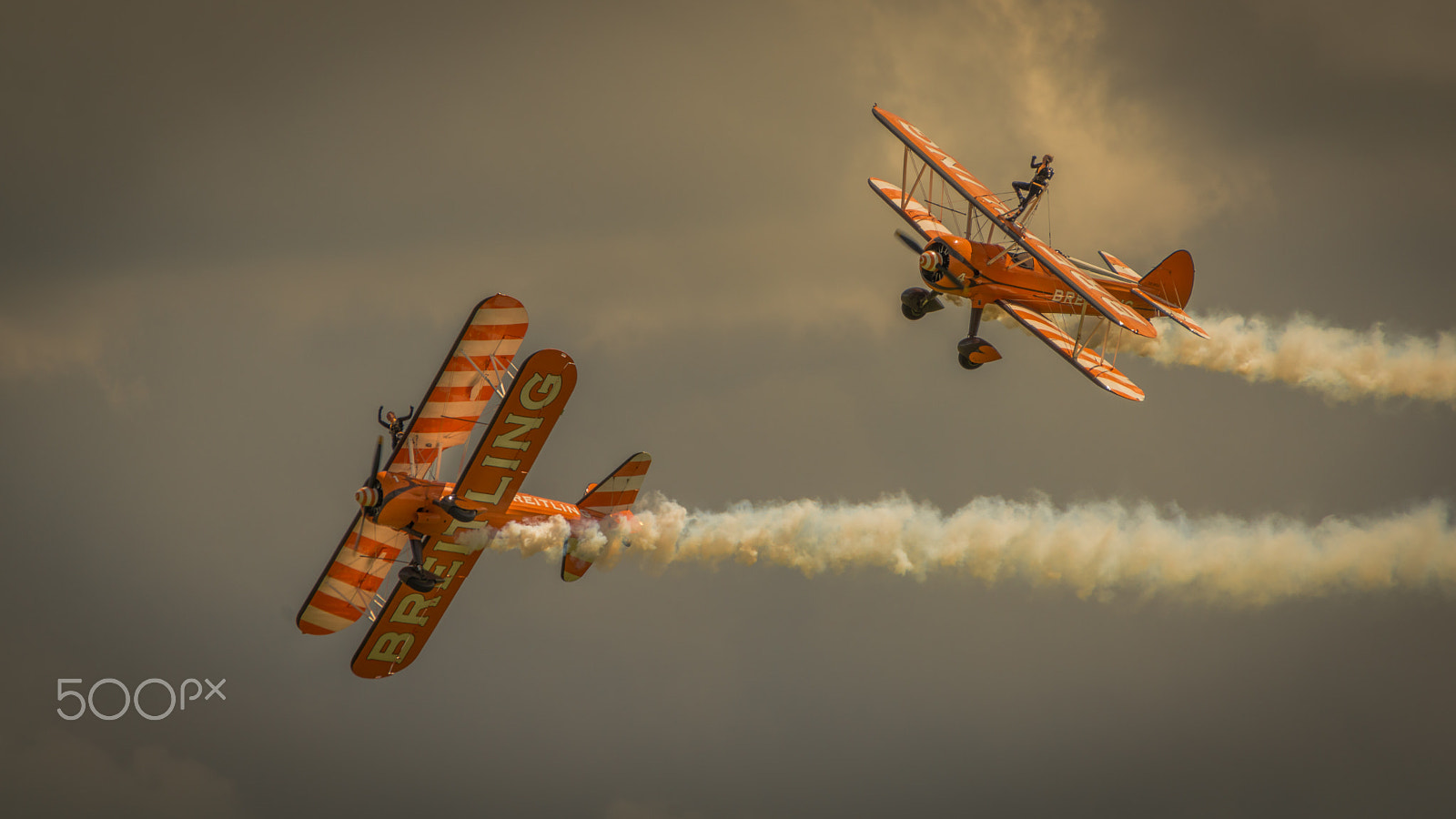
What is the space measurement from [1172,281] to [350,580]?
17.7 metres

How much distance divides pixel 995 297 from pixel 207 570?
236 ft

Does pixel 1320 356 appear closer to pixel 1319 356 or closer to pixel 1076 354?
pixel 1319 356

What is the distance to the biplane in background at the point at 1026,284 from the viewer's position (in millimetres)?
27500

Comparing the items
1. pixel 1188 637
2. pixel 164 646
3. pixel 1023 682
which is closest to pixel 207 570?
pixel 164 646

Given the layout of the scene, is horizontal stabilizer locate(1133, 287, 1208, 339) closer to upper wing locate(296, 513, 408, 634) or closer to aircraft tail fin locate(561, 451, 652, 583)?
aircraft tail fin locate(561, 451, 652, 583)

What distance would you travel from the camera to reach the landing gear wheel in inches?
967

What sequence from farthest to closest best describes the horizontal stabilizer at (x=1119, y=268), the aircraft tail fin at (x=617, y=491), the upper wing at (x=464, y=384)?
the horizontal stabilizer at (x=1119, y=268) < the aircraft tail fin at (x=617, y=491) < the upper wing at (x=464, y=384)

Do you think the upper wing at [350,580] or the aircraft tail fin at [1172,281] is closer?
the upper wing at [350,580]

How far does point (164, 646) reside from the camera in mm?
86125

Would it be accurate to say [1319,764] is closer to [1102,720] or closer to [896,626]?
[1102,720]

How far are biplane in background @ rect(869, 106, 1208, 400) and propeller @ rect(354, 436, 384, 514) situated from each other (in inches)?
432

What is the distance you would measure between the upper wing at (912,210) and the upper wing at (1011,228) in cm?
81
